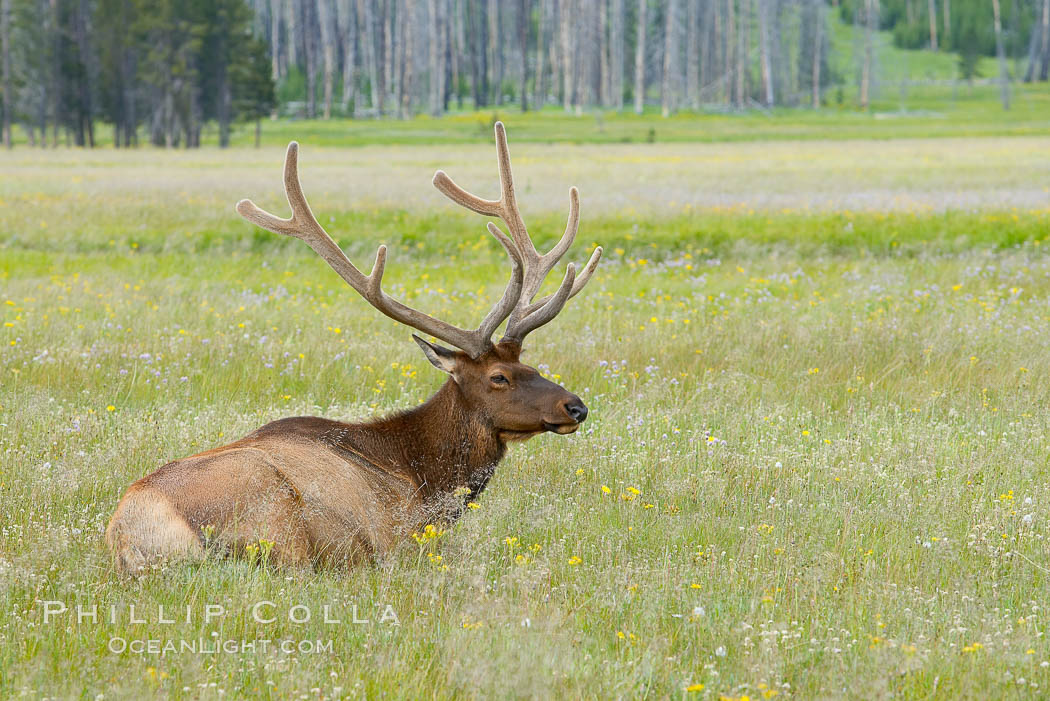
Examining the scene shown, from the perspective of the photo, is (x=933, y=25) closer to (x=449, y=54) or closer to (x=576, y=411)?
(x=449, y=54)

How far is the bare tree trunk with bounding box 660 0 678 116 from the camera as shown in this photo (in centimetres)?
7656

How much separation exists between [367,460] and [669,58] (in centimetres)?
7491

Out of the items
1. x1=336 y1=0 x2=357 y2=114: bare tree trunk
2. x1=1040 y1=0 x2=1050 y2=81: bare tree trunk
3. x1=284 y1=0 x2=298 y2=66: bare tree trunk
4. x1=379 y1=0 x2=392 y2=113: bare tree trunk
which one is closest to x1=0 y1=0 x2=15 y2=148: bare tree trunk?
x1=336 y1=0 x2=357 y2=114: bare tree trunk

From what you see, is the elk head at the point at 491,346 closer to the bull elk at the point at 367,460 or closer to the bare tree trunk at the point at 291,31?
the bull elk at the point at 367,460

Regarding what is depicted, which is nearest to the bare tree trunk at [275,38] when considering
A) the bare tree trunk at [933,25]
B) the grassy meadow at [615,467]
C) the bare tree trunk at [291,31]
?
the bare tree trunk at [291,31]

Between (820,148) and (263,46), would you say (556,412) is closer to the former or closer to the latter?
(820,148)

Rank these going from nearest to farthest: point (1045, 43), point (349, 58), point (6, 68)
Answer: point (6, 68)
point (349, 58)
point (1045, 43)

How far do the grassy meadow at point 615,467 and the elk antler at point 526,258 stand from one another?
100 cm

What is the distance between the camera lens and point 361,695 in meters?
3.88

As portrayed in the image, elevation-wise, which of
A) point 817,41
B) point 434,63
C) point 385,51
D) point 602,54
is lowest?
point 434,63

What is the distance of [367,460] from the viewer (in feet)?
18.8

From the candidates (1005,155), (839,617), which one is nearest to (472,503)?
(839,617)

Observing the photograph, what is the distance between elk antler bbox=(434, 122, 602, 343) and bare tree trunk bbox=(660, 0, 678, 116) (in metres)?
71.1

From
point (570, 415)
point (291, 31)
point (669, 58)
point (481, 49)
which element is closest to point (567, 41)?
point (669, 58)
